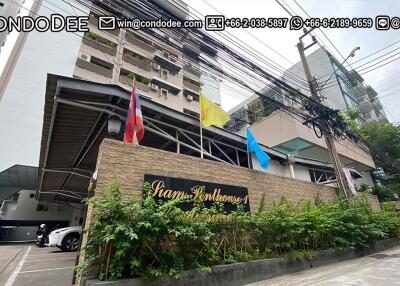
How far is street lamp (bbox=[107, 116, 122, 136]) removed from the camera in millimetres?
6484

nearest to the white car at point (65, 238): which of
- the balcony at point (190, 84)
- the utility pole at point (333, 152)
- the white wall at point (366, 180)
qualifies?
the utility pole at point (333, 152)

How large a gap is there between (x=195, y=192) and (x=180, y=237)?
196 cm

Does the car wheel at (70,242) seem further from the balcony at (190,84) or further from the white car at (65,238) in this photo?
the balcony at (190,84)

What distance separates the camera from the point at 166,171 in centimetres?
607

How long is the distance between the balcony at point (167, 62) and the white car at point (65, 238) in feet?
60.1

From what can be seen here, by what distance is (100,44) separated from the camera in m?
20.1

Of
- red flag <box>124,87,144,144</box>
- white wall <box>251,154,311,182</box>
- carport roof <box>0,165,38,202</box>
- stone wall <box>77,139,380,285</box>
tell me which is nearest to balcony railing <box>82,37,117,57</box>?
carport roof <box>0,165,38,202</box>

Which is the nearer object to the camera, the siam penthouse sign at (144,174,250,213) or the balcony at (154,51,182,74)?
the siam penthouse sign at (144,174,250,213)

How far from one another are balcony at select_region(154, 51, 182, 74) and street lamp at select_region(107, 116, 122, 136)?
62.6ft

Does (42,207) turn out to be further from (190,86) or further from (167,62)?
(190,86)

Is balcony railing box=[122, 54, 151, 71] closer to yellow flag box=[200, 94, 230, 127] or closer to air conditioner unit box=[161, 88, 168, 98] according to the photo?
air conditioner unit box=[161, 88, 168, 98]

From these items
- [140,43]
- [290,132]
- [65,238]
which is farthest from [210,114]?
[140,43]

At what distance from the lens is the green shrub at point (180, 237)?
3.92m

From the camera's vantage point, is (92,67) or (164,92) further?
(164,92)
